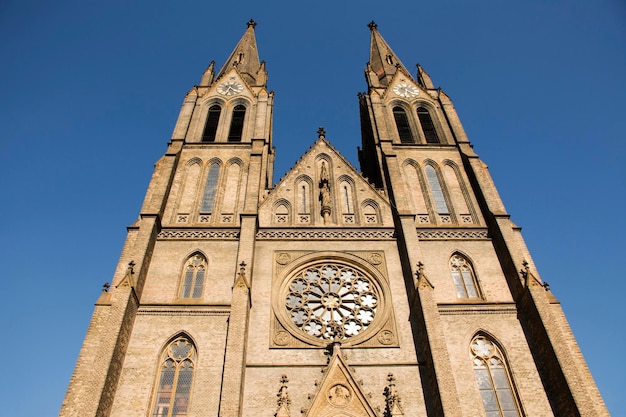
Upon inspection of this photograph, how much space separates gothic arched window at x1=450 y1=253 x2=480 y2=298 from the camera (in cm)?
1936

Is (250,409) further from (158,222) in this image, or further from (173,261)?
(158,222)

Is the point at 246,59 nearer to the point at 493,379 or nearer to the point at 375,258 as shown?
the point at 375,258

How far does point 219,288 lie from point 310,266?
12.2 ft

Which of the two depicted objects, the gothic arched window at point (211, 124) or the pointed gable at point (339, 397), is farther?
the gothic arched window at point (211, 124)

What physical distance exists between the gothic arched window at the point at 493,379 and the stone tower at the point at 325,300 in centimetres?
4

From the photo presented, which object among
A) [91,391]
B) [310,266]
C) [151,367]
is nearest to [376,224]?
[310,266]

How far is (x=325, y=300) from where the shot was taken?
1930 cm

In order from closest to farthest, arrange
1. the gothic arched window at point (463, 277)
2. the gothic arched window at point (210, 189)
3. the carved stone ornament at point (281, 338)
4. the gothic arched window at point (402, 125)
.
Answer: the carved stone ornament at point (281, 338)
the gothic arched window at point (463, 277)
the gothic arched window at point (210, 189)
the gothic arched window at point (402, 125)

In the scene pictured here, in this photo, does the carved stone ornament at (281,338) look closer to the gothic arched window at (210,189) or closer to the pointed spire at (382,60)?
the gothic arched window at (210,189)

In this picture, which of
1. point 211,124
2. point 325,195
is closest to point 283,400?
point 325,195

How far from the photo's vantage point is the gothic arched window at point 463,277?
1936 cm

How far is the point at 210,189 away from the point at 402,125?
11.7m

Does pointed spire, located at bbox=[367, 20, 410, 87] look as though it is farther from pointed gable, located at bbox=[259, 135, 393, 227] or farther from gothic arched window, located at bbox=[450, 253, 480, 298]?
gothic arched window, located at bbox=[450, 253, 480, 298]

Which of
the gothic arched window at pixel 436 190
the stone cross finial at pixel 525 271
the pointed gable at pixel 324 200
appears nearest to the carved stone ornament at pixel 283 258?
the pointed gable at pixel 324 200
